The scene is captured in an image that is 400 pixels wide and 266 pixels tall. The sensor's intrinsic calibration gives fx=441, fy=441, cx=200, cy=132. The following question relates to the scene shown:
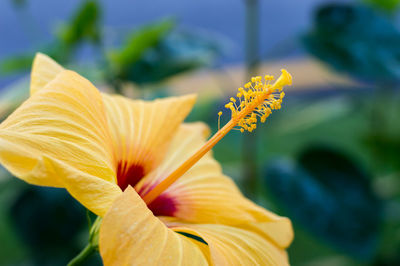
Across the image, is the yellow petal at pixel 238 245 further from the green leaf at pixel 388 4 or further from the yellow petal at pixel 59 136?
the green leaf at pixel 388 4

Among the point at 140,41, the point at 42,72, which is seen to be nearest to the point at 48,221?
the point at 140,41

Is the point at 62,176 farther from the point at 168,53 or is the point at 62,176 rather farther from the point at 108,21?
the point at 108,21

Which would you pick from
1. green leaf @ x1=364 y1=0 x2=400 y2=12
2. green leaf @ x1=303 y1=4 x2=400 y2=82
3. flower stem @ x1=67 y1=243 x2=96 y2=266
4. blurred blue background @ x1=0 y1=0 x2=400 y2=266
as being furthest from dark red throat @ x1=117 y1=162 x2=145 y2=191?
green leaf @ x1=364 y1=0 x2=400 y2=12

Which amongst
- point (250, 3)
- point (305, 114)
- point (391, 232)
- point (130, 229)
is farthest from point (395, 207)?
point (130, 229)

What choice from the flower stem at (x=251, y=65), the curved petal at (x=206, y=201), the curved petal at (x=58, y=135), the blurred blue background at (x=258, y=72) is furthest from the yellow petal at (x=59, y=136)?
the flower stem at (x=251, y=65)

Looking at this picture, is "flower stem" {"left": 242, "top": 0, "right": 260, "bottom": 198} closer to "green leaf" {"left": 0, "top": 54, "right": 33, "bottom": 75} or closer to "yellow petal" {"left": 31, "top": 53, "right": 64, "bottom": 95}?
"green leaf" {"left": 0, "top": 54, "right": 33, "bottom": 75}

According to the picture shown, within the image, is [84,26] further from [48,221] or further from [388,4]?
[388,4]

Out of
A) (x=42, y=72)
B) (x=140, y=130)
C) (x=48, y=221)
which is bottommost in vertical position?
(x=48, y=221)
